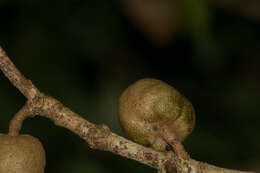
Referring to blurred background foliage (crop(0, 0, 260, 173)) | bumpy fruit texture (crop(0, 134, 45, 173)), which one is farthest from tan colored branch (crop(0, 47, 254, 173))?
blurred background foliage (crop(0, 0, 260, 173))

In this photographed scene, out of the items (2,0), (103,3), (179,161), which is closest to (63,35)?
(103,3)

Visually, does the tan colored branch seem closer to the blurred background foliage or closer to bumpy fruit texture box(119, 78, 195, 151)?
bumpy fruit texture box(119, 78, 195, 151)

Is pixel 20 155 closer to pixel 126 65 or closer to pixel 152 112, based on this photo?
pixel 152 112

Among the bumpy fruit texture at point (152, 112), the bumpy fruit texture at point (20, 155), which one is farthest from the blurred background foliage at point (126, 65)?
the bumpy fruit texture at point (20, 155)

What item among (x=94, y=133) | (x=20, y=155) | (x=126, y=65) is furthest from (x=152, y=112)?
(x=126, y=65)

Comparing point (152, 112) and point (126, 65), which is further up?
point (152, 112)

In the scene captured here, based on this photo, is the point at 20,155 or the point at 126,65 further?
the point at 126,65
